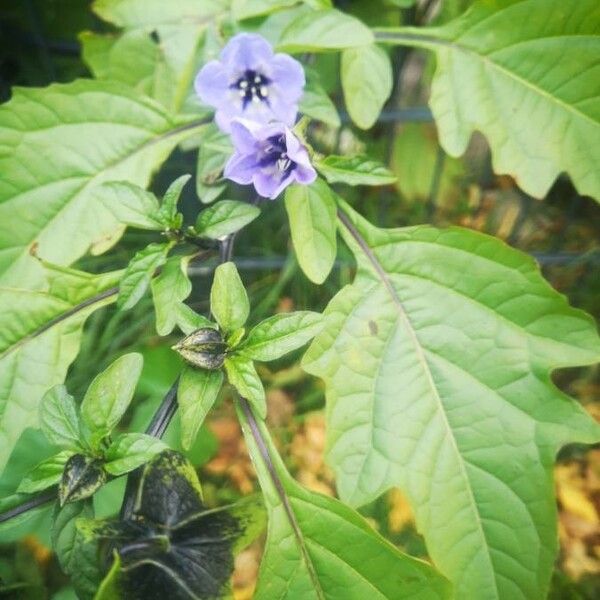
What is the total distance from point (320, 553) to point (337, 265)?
98 cm

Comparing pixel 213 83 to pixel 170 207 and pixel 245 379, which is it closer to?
pixel 170 207

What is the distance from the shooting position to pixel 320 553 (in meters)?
0.75

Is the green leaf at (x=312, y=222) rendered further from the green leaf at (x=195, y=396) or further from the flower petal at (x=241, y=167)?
the green leaf at (x=195, y=396)

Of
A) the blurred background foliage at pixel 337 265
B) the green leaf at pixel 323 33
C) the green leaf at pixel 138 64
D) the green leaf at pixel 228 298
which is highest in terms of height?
the green leaf at pixel 323 33

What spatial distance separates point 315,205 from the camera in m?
0.79

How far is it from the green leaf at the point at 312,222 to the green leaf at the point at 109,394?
9.3 inches

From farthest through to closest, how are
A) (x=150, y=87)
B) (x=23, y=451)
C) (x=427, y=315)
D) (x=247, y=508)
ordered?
(x=23, y=451) → (x=150, y=87) → (x=427, y=315) → (x=247, y=508)

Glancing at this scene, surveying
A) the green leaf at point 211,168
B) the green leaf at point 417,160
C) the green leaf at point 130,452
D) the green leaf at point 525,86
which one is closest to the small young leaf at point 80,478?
the green leaf at point 130,452

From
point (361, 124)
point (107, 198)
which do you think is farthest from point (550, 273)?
point (107, 198)

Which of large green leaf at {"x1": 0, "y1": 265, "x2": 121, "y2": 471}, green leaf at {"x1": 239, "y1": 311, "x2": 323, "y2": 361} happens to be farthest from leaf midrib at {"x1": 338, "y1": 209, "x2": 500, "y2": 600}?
large green leaf at {"x1": 0, "y1": 265, "x2": 121, "y2": 471}

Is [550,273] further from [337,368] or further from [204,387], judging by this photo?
[204,387]

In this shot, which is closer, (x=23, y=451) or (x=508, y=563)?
(x=508, y=563)

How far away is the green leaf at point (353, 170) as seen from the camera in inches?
30.6

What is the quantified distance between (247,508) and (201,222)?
326mm
